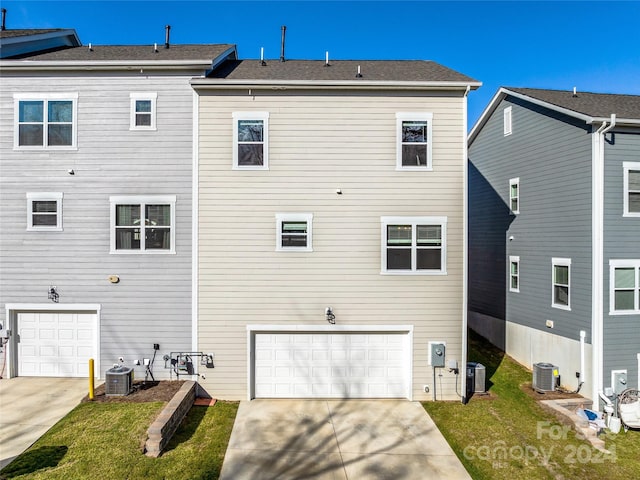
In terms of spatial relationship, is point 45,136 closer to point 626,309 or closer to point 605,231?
point 605,231

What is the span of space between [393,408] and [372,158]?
242 inches

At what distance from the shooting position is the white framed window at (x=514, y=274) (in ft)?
41.1

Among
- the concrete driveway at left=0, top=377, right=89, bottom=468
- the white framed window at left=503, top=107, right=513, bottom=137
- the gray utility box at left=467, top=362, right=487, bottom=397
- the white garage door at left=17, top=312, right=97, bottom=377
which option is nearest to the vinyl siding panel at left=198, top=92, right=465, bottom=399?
the gray utility box at left=467, top=362, right=487, bottom=397

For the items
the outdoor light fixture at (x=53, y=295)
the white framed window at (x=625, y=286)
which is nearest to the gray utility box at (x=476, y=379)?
the white framed window at (x=625, y=286)

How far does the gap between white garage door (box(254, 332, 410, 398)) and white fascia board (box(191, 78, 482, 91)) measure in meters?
6.24

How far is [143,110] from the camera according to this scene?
9570mm

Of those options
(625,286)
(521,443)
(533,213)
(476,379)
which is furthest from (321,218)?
(625,286)

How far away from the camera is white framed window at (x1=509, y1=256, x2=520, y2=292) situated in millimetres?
12516

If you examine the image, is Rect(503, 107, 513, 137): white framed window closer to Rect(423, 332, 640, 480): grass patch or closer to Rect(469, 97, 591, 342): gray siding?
Rect(469, 97, 591, 342): gray siding

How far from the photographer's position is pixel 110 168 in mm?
9508

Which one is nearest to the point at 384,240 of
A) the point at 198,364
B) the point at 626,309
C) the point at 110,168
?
the point at 198,364

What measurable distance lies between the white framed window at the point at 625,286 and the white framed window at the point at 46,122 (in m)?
14.4

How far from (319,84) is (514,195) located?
792cm

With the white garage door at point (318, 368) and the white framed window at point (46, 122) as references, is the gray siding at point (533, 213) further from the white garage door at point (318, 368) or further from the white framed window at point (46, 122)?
the white framed window at point (46, 122)
